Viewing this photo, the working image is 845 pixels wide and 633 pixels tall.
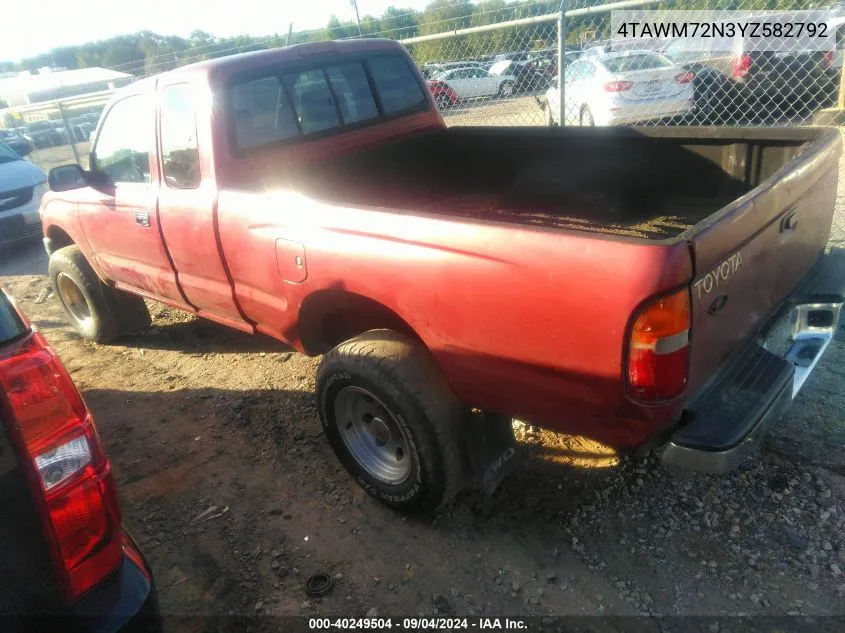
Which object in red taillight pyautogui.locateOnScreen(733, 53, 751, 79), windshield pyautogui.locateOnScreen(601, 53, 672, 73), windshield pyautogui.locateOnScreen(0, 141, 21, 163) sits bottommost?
windshield pyautogui.locateOnScreen(0, 141, 21, 163)

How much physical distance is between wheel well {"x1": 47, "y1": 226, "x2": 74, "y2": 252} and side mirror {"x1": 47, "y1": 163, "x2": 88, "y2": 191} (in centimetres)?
112

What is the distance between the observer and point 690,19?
325 inches

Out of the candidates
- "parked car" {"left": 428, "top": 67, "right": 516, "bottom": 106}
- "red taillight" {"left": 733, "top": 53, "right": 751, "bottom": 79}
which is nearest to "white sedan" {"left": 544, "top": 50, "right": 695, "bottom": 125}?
"red taillight" {"left": 733, "top": 53, "right": 751, "bottom": 79}

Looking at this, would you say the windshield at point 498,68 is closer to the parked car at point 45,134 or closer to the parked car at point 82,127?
the parked car at point 82,127

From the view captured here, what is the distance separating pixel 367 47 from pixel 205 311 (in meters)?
2.04

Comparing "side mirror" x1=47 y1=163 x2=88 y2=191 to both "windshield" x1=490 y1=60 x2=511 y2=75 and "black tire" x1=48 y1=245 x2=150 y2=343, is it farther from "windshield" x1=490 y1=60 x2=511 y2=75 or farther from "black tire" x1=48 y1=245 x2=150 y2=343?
"windshield" x1=490 y1=60 x2=511 y2=75

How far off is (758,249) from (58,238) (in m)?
5.16

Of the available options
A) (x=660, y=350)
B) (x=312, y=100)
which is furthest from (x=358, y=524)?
(x=312, y=100)

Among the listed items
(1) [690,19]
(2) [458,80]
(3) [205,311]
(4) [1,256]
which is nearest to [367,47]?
(3) [205,311]

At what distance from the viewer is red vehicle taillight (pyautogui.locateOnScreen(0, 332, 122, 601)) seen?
1.51m

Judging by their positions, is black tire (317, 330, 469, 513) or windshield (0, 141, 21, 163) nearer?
black tire (317, 330, 469, 513)

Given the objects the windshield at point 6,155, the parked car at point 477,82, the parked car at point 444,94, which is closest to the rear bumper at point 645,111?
the parked car at point 444,94

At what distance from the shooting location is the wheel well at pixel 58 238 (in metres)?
5.08

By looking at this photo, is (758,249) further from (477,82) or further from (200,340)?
(477,82)
